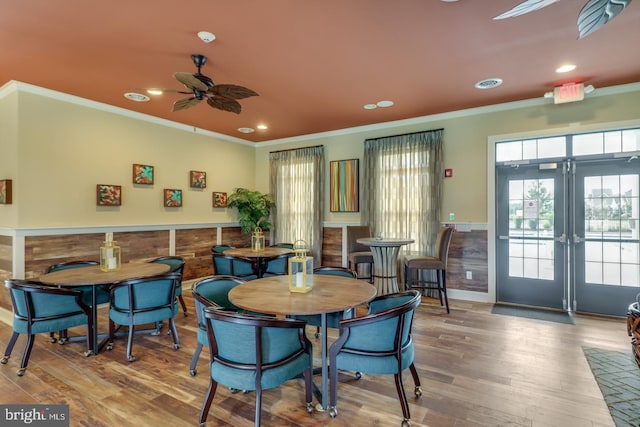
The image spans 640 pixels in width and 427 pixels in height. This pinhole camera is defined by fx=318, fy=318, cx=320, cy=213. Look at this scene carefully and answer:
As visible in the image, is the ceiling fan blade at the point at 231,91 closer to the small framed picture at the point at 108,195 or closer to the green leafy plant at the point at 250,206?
the small framed picture at the point at 108,195

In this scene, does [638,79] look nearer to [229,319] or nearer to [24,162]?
[229,319]

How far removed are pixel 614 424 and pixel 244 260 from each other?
12.4 ft

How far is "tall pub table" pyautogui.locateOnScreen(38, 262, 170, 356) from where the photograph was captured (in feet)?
9.92

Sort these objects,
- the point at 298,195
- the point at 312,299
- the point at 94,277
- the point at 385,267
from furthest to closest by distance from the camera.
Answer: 1. the point at 298,195
2. the point at 385,267
3. the point at 94,277
4. the point at 312,299

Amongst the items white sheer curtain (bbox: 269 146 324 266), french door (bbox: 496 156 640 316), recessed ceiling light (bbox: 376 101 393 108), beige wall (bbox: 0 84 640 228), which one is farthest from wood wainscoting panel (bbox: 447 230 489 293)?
white sheer curtain (bbox: 269 146 324 266)

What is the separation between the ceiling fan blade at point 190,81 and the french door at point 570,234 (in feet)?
14.1

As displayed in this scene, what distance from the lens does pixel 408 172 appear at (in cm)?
546

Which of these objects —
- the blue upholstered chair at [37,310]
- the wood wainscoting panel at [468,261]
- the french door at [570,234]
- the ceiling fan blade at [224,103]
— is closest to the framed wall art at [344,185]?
the wood wainscoting panel at [468,261]

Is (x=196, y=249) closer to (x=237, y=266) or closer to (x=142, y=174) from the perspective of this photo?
(x=142, y=174)

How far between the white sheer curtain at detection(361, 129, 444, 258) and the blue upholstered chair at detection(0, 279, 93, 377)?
436 centimetres

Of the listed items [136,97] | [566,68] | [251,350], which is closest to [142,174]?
[136,97]

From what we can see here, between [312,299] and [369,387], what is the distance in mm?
937

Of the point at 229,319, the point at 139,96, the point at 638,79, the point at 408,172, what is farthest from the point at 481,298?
the point at 139,96

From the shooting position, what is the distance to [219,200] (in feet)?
21.4
